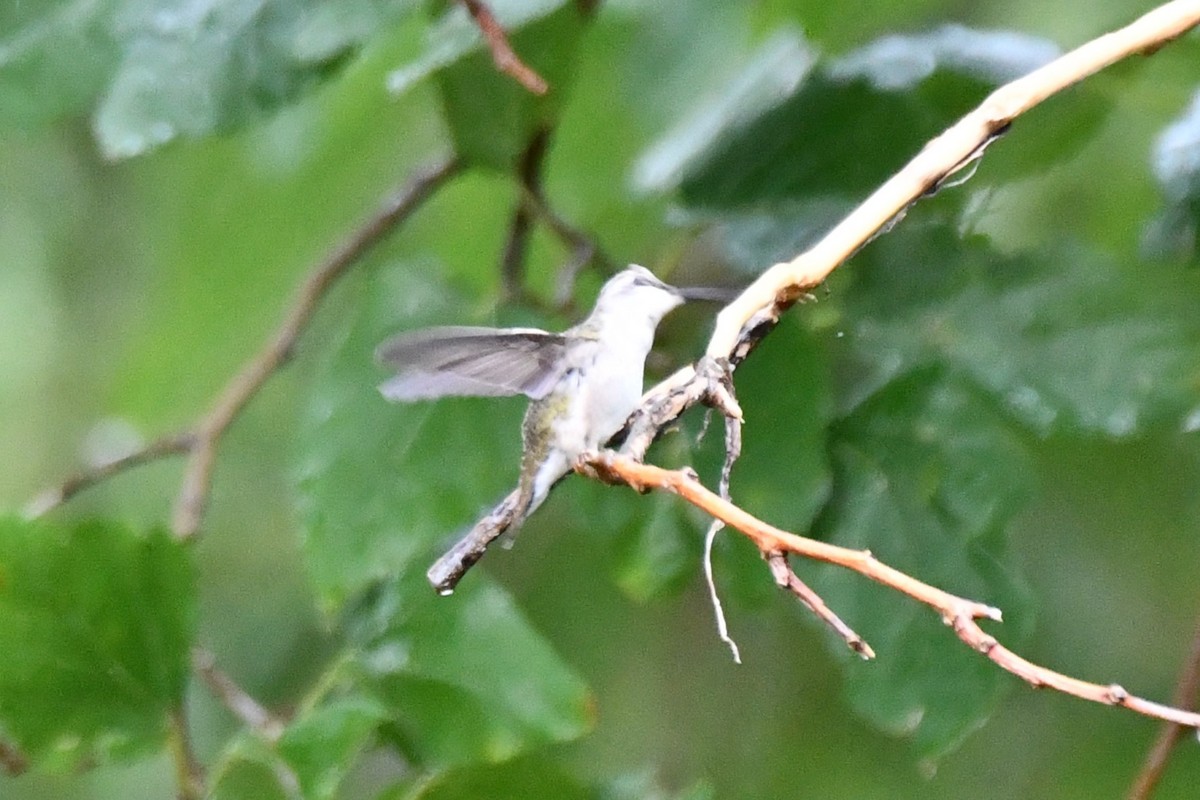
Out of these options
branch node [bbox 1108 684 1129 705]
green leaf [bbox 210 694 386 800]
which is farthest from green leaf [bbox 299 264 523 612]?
branch node [bbox 1108 684 1129 705]

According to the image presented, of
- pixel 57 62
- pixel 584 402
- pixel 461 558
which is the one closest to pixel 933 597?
pixel 461 558

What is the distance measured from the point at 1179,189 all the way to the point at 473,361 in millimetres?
511

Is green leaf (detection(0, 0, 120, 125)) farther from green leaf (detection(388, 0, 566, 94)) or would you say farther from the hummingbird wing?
the hummingbird wing

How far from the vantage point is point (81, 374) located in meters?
1.94

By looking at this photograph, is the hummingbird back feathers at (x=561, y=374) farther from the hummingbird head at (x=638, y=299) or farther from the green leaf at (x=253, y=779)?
the green leaf at (x=253, y=779)

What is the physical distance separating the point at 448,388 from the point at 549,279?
2.17ft

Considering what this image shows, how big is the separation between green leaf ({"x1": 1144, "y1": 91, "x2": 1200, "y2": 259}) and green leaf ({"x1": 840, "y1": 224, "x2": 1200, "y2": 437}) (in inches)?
2.1

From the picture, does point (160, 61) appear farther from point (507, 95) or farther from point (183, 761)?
point (183, 761)

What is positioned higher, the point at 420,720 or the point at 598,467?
the point at 598,467

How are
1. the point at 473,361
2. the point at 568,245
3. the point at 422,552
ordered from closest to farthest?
the point at 473,361
the point at 422,552
the point at 568,245

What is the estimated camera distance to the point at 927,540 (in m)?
0.82

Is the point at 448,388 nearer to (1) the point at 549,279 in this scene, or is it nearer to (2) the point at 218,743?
(1) the point at 549,279

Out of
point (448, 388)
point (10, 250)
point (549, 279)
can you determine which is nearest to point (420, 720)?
point (448, 388)

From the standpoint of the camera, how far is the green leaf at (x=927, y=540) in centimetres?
81
